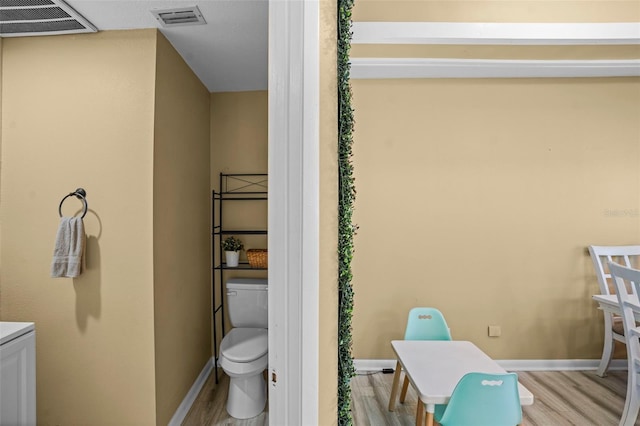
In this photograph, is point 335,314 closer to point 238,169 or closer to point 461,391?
point 461,391

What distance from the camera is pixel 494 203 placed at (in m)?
2.83

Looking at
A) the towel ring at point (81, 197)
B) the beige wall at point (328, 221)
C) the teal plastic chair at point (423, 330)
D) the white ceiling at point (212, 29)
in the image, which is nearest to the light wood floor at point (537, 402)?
the teal plastic chair at point (423, 330)

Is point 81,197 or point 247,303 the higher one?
point 81,197

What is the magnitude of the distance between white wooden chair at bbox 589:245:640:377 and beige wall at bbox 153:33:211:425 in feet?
10.3

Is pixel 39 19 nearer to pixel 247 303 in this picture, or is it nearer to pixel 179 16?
pixel 179 16

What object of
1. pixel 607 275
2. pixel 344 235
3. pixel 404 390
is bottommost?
pixel 404 390

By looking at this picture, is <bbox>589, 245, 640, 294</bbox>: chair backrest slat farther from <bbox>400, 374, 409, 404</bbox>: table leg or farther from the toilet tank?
the toilet tank

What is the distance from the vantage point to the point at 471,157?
2826 millimetres

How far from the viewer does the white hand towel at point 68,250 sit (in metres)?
1.66

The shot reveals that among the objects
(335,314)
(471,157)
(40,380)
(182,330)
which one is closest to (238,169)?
(182,330)

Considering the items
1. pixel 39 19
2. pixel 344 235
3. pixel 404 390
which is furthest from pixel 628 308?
pixel 39 19

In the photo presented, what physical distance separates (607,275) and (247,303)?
2.96 metres

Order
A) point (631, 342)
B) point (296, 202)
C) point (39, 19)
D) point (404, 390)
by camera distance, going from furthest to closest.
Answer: point (404, 390) → point (631, 342) → point (39, 19) → point (296, 202)

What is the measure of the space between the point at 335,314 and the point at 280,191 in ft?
1.09
